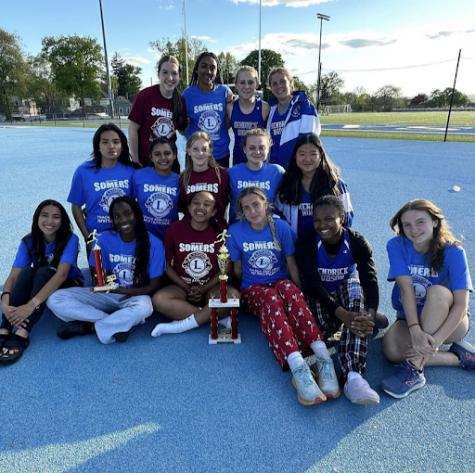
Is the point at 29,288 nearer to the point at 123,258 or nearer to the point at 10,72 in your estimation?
the point at 123,258

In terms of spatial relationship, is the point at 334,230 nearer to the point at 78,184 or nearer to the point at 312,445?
the point at 312,445

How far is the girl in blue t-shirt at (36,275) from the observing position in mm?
2512

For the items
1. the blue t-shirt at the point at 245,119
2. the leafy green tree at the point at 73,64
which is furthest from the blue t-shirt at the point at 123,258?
the leafy green tree at the point at 73,64

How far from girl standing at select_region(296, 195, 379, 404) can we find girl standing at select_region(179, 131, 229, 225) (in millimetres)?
906

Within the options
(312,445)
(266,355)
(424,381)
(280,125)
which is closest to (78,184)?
(280,125)

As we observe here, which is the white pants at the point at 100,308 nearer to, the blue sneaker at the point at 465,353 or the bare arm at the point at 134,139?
the bare arm at the point at 134,139

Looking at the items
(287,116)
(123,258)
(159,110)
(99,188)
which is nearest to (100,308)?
(123,258)

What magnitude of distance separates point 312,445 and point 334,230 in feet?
4.22

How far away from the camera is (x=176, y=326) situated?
2.68 meters

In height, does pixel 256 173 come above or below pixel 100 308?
above

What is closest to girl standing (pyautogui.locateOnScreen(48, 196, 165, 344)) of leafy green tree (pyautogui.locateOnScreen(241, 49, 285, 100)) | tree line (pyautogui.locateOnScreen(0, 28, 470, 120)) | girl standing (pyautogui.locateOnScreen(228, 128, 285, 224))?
girl standing (pyautogui.locateOnScreen(228, 128, 285, 224))

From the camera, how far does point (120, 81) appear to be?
224 feet

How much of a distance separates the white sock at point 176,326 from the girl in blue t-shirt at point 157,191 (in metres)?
0.94

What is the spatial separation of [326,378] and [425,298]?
0.85m
